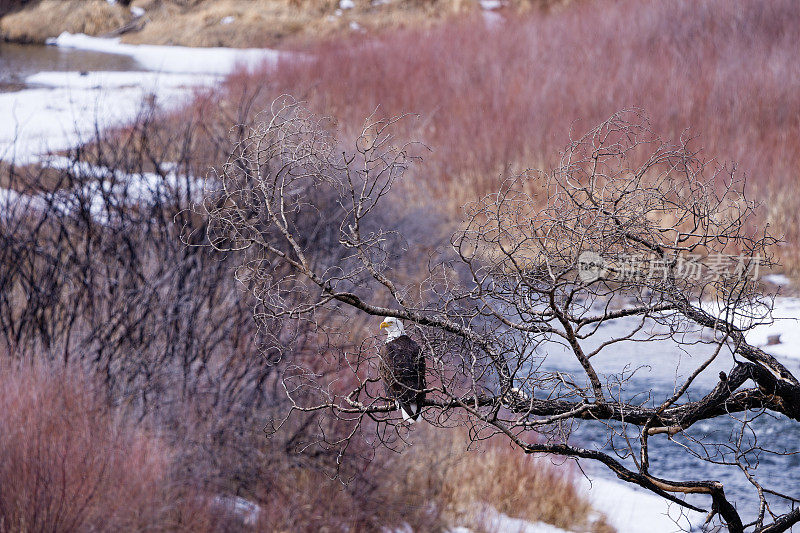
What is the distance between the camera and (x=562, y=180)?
144 centimetres

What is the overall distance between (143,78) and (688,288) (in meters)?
13.3

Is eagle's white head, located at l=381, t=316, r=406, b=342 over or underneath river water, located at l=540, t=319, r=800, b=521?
over

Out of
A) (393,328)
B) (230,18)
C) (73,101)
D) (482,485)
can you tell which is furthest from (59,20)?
(393,328)

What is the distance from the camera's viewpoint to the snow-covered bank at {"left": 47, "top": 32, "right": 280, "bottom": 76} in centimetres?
1430

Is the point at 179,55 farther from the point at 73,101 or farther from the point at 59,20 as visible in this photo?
the point at 59,20

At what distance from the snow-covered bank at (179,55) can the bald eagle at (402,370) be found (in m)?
12.2

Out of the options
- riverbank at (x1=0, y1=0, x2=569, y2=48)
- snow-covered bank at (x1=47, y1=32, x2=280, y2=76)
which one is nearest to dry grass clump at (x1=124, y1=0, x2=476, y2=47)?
riverbank at (x1=0, y1=0, x2=569, y2=48)

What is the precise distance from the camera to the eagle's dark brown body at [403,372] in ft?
3.88

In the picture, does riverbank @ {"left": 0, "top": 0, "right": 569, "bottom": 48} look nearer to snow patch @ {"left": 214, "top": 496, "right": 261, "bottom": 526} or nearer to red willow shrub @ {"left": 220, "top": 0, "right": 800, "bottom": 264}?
red willow shrub @ {"left": 220, "top": 0, "right": 800, "bottom": 264}

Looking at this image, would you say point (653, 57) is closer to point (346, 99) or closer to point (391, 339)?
point (346, 99)

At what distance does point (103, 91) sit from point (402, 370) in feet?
37.6

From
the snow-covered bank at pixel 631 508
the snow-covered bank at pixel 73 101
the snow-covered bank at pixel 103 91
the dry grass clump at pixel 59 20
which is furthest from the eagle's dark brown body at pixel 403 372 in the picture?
the dry grass clump at pixel 59 20

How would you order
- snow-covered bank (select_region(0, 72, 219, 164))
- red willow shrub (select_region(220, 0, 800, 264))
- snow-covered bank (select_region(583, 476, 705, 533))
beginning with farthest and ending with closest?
snow-covered bank (select_region(0, 72, 219, 164)) < red willow shrub (select_region(220, 0, 800, 264)) < snow-covered bank (select_region(583, 476, 705, 533))

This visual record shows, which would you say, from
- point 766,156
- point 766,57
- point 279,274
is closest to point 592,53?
point 766,57
